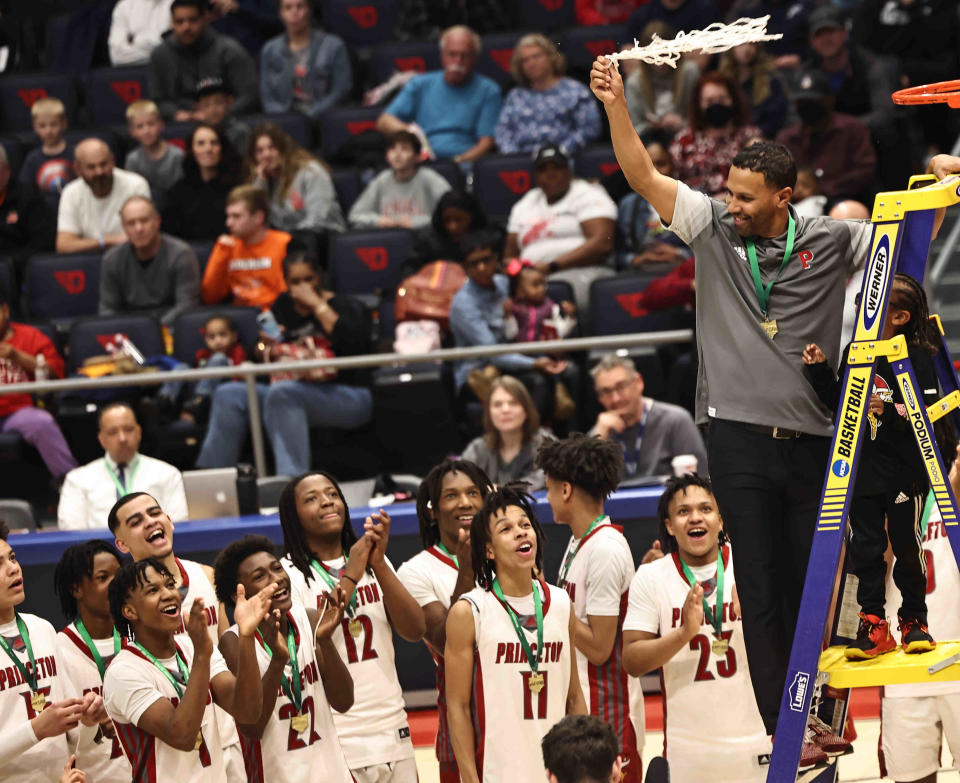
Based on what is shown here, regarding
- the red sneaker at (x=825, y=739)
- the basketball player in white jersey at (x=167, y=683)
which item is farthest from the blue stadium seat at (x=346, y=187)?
the red sneaker at (x=825, y=739)

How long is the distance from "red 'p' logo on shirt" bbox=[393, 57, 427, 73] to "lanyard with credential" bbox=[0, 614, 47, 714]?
682 centimetres

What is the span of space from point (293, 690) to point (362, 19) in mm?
7741

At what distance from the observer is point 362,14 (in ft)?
39.1

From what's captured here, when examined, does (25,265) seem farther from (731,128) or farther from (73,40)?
(731,128)

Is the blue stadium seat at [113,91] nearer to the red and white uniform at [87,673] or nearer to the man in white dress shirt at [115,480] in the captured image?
the man in white dress shirt at [115,480]

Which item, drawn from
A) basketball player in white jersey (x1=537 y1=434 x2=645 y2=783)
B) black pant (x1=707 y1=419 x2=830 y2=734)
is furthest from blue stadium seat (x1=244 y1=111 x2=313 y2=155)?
black pant (x1=707 y1=419 x2=830 y2=734)

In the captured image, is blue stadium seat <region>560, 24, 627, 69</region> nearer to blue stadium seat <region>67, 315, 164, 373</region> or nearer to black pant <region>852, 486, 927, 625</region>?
blue stadium seat <region>67, 315, 164, 373</region>

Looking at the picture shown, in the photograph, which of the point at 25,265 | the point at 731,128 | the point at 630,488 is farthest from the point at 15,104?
the point at 630,488

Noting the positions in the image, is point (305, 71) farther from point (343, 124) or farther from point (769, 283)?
point (769, 283)

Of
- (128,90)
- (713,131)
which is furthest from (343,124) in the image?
(713,131)

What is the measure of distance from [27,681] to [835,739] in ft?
9.48

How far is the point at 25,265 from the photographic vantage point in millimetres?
10242

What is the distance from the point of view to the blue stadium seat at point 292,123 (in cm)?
1078

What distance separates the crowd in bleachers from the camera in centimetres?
851
